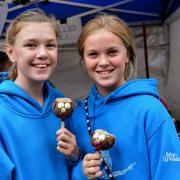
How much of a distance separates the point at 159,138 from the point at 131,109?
0.17 meters

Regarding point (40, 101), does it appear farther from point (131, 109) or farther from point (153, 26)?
point (153, 26)

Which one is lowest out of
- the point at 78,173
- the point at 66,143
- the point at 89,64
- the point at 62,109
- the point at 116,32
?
the point at 78,173

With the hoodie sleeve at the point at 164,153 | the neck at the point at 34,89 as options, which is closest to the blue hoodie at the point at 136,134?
the hoodie sleeve at the point at 164,153

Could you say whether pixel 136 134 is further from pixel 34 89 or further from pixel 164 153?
pixel 34 89

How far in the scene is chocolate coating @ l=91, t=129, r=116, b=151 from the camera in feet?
4.56

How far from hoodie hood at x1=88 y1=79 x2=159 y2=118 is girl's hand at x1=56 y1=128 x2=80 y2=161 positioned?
0.56 ft

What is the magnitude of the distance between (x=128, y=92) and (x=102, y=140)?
0.91 ft

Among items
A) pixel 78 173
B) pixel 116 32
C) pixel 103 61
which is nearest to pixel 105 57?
pixel 103 61

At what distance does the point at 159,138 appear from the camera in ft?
4.71

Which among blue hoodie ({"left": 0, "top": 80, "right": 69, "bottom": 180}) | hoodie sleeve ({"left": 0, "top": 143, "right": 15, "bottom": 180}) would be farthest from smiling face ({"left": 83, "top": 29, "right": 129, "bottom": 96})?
hoodie sleeve ({"left": 0, "top": 143, "right": 15, "bottom": 180})

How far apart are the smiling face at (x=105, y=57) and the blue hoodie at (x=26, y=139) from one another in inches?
10.4

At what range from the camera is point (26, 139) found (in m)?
1.53

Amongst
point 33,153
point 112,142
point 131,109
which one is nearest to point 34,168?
point 33,153

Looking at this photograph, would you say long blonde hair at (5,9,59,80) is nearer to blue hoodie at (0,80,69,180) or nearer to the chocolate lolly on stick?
blue hoodie at (0,80,69,180)
